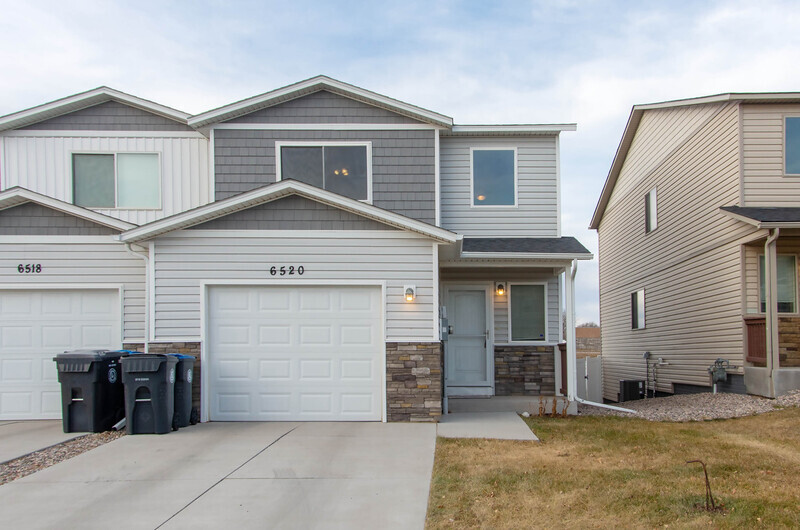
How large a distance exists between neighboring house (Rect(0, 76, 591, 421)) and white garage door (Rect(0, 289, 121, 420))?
0.02 metres

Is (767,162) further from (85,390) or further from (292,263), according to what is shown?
(85,390)

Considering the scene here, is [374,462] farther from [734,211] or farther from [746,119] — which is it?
[746,119]

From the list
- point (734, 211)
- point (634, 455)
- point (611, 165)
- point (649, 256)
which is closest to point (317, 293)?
point (634, 455)

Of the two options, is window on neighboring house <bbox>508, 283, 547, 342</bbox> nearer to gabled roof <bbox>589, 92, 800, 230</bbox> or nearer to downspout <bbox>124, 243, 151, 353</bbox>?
gabled roof <bbox>589, 92, 800, 230</bbox>

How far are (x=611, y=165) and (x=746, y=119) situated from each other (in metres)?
7.49

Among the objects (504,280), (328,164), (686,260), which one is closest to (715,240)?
(686,260)

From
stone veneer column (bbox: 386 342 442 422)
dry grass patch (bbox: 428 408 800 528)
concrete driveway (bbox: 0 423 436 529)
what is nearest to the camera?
dry grass patch (bbox: 428 408 800 528)

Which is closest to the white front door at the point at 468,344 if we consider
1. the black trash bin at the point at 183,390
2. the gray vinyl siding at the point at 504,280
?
the gray vinyl siding at the point at 504,280

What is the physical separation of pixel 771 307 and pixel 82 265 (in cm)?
1168

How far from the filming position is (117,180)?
1277 centimetres

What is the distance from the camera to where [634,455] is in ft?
24.2

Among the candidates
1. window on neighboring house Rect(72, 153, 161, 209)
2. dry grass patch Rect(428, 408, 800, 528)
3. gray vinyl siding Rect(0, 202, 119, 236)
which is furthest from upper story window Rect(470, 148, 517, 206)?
gray vinyl siding Rect(0, 202, 119, 236)

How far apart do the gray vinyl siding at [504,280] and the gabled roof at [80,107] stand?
6.17 metres

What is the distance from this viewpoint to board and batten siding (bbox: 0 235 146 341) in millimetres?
10508
